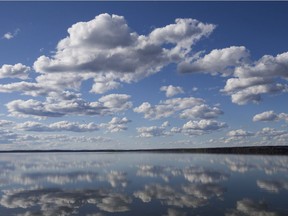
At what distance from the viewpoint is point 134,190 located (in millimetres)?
34750

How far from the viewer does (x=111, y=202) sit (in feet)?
91.9

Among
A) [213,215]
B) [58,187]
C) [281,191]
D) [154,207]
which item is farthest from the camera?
[58,187]

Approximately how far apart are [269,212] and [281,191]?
1025 centimetres

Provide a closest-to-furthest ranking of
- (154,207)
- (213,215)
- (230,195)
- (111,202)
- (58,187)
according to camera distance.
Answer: (213,215), (154,207), (111,202), (230,195), (58,187)

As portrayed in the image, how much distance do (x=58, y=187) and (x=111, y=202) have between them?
11671 millimetres

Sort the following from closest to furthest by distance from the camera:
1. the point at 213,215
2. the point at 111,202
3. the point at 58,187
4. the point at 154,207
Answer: the point at 213,215 < the point at 154,207 < the point at 111,202 < the point at 58,187

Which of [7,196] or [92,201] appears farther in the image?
[7,196]

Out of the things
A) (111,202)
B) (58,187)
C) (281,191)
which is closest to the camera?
(111,202)

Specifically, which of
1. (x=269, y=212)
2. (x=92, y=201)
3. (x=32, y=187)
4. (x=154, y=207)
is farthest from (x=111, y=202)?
(x=32, y=187)

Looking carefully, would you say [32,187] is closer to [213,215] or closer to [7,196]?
[7,196]

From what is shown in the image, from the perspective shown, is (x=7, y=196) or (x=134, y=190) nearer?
(x=7, y=196)

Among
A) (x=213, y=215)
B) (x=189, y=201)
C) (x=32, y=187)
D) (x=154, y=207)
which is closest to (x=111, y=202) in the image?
(x=154, y=207)

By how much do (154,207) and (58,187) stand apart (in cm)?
1534

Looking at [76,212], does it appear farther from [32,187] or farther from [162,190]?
[32,187]
